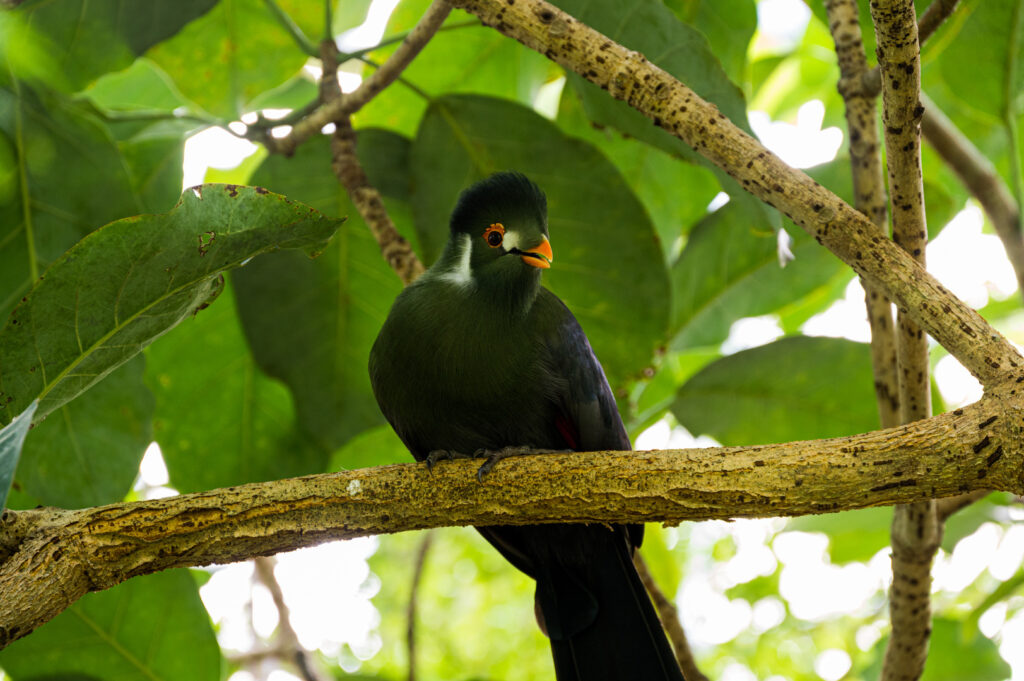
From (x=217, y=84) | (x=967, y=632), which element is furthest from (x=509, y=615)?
(x=217, y=84)

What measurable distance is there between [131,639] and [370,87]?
67.4 inches

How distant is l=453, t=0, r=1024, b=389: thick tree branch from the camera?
5.15 ft

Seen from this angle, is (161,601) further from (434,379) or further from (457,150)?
(457,150)

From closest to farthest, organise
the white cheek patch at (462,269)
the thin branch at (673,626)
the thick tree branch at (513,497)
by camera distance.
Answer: the thick tree branch at (513,497), the thin branch at (673,626), the white cheek patch at (462,269)

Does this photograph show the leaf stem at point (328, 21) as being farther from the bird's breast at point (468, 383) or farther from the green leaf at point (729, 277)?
the green leaf at point (729, 277)

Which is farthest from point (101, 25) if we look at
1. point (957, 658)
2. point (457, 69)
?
point (957, 658)

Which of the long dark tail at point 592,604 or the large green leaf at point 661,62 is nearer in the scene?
the large green leaf at point 661,62

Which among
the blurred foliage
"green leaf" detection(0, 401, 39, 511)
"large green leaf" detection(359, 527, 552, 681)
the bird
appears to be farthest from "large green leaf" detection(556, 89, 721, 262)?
"large green leaf" detection(359, 527, 552, 681)

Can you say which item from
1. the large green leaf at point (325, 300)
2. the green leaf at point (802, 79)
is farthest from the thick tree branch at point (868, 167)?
the large green leaf at point (325, 300)

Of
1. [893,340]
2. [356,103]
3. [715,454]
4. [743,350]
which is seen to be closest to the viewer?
[715,454]

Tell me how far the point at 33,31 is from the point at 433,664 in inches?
271

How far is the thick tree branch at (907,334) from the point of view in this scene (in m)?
1.58

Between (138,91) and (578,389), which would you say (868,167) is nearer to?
(578,389)

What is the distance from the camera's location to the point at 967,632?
2.98 m
